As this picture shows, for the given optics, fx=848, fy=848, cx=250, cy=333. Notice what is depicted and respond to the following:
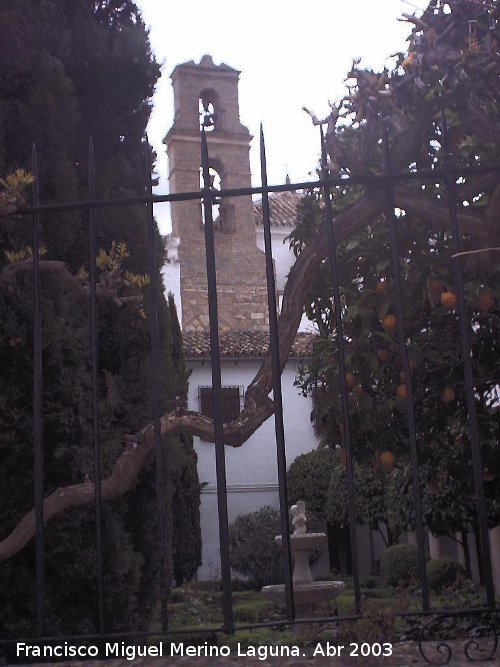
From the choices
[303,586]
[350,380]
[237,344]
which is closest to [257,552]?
[237,344]

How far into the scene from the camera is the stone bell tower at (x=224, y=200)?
87.7ft

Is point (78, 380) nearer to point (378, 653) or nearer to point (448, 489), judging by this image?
point (378, 653)

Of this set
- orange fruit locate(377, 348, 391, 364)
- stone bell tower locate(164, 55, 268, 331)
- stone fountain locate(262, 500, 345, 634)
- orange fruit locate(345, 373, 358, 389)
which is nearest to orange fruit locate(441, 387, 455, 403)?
orange fruit locate(377, 348, 391, 364)

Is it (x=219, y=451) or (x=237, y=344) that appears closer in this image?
(x=219, y=451)

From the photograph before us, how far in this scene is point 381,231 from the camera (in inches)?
175

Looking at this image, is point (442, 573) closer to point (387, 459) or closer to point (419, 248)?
point (387, 459)

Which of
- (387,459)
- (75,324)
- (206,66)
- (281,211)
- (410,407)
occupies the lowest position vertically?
(387,459)

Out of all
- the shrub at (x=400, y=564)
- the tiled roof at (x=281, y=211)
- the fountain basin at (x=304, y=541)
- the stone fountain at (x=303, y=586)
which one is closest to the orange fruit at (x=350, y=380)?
the stone fountain at (x=303, y=586)

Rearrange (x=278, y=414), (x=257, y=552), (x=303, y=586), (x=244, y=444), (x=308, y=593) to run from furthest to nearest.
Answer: (x=244, y=444) < (x=257, y=552) < (x=303, y=586) < (x=308, y=593) < (x=278, y=414)

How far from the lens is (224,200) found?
26.5 metres

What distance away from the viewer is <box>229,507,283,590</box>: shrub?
739 inches

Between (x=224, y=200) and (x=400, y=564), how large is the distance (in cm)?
1365

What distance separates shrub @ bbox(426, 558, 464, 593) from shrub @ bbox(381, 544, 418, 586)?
1463mm

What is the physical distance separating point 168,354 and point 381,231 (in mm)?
3389
